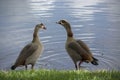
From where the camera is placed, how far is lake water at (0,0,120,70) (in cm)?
1565

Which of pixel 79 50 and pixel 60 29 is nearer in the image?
pixel 79 50

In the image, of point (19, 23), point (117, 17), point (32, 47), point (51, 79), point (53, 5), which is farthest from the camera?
point (53, 5)

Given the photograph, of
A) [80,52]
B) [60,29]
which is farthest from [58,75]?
[60,29]

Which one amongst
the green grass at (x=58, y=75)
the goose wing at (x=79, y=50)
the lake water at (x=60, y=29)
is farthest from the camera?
the lake water at (x=60, y=29)

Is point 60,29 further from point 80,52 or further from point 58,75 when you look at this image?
point 58,75

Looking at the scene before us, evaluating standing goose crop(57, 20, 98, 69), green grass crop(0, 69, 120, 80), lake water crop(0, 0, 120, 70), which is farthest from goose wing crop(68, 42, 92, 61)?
green grass crop(0, 69, 120, 80)

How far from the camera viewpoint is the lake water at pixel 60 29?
15.6m

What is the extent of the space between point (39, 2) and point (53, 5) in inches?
73.7

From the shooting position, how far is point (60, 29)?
19922 millimetres

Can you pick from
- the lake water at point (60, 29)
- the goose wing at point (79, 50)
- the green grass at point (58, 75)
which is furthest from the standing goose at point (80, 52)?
the green grass at point (58, 75)

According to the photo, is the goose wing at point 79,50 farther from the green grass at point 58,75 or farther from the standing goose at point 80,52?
the green grass at point 58,75

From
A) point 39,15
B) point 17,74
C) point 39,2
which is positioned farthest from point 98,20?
point 17,74

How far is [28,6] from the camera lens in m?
26.4

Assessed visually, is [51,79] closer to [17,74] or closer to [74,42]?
[17,74]
